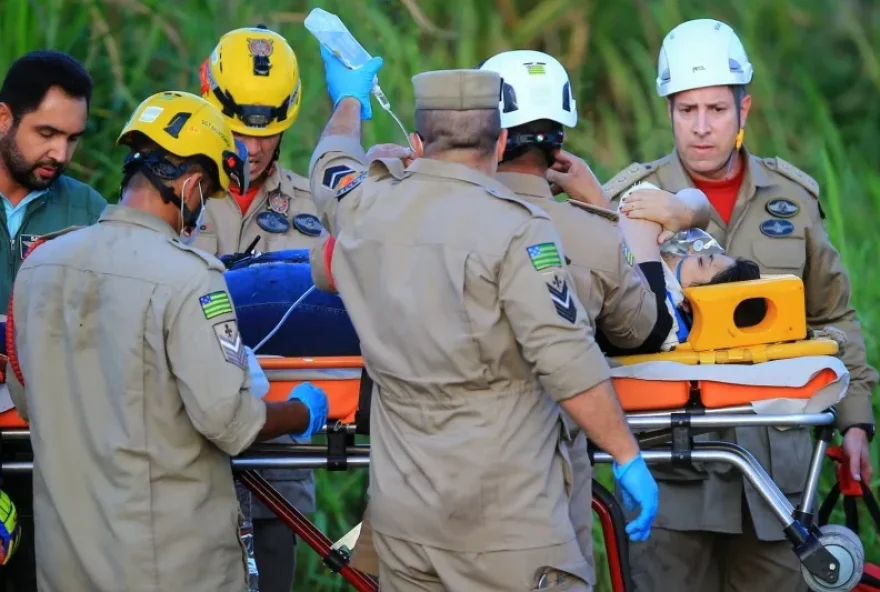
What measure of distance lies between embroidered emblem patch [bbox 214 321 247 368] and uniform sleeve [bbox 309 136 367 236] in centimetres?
33

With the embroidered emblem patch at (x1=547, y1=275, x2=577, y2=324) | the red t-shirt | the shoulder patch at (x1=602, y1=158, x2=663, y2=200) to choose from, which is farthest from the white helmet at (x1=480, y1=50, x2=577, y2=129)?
the red t-shirt

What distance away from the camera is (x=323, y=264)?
11.6 ft

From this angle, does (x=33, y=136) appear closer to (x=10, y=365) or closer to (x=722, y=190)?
(x=10, y=365)

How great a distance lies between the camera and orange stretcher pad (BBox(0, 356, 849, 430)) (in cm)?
365

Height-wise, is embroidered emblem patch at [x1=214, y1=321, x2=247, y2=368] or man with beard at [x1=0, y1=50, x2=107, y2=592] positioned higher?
man with beard at [x1=0, y1=50, x2=107, y2=592]

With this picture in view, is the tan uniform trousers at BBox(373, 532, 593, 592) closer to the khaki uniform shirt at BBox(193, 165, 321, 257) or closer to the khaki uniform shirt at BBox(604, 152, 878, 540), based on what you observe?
the khaki uniform shirt at BBox(604, 152, 878, 540)

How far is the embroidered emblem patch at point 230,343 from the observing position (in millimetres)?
3387

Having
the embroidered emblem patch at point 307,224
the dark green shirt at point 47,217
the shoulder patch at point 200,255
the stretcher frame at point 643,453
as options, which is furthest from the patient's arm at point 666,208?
the dark green shirt at point 47,217

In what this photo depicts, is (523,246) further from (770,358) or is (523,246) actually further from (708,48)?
(708,48)

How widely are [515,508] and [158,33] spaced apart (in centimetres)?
390

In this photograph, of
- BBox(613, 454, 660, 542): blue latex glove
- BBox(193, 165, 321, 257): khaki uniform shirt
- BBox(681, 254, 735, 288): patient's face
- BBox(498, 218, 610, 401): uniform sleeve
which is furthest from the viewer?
BBox(193, 165, 321, 257): khaki uniform shirt

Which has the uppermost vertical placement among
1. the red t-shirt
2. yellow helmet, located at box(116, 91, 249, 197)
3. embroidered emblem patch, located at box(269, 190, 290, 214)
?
yellow helmet, located at box(116, 91, 249, 197)

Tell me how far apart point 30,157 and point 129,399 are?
1196 millimetres

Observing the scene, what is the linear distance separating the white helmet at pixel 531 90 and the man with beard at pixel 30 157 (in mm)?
1318
